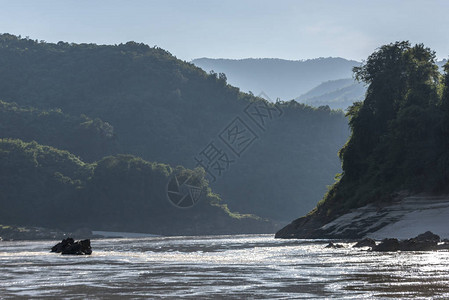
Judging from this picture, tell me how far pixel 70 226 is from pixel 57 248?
133 metres

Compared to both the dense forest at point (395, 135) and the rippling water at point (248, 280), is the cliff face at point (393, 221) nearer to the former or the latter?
the dense forest at point (395, 135)

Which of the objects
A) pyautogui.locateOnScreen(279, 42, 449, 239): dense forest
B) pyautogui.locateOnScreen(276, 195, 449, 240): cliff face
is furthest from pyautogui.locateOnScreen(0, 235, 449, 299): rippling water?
pyautogui.locateOnScreen(279, 42, 449, 239): dense forest

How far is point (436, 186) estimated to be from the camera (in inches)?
3209

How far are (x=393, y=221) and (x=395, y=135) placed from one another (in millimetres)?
19129

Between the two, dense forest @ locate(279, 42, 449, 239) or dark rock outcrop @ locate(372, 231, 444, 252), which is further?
dense forest @ locate(279, 42, 449, 239)

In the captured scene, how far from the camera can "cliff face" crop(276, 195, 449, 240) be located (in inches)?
2771

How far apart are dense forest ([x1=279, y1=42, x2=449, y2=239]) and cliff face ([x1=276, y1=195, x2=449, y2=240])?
2.69 meters

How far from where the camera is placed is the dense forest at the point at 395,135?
281ft

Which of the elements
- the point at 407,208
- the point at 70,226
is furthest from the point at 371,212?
the point at 70,226

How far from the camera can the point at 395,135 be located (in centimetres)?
9150

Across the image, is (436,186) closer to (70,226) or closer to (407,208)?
(407,208)

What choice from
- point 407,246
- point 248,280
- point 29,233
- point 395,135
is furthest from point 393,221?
point 29,233

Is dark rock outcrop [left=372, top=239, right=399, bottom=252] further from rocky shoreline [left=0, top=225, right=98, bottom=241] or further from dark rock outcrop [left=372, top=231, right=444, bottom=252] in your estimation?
rocky shoreline [left=0, top=225, right=98, bottom=241]

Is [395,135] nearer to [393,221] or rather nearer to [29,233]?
[393,221]
